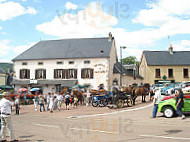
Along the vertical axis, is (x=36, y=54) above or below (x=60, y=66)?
above

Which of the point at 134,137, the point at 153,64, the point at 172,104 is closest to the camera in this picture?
Result: the point at 134,137

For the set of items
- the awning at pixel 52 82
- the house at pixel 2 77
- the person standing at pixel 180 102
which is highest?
the house at pixel 2 77

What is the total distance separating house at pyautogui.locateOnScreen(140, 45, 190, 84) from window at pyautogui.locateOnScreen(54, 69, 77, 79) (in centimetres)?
1626

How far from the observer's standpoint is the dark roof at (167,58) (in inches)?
1720

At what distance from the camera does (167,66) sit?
143 ft

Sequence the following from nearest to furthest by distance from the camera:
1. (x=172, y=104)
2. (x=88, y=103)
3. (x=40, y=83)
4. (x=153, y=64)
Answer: (x=172, y=104) → (x=88, y=103) → (x=40, y=83) → (x=153, y=64)

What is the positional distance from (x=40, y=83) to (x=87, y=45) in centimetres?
1070

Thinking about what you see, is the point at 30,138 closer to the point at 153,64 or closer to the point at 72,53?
the point at 72,53

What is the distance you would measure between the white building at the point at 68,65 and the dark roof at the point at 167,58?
10.6m

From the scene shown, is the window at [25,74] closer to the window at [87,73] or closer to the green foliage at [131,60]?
the window at [87,73]

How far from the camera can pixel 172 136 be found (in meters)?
8.09

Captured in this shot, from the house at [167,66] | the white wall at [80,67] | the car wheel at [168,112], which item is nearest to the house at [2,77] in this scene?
the white wall at [80,67]

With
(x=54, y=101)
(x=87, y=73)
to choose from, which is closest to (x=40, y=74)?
(x=87, y=73)

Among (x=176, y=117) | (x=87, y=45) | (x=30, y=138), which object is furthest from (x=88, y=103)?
(x=87, y=45)
